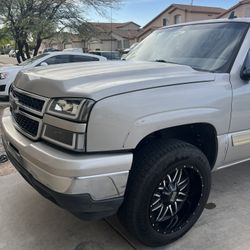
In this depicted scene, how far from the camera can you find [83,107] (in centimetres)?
231

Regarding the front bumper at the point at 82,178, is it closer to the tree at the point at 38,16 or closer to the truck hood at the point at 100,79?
the truck hood at the point at 100,79

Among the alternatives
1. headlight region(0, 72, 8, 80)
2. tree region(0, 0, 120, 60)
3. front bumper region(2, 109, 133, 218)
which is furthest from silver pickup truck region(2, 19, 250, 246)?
tree region(0, 0, 120, 60)

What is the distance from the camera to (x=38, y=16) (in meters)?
16.0

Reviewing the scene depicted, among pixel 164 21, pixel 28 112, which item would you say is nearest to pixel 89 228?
pixel 28 112

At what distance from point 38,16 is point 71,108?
14.9 meters

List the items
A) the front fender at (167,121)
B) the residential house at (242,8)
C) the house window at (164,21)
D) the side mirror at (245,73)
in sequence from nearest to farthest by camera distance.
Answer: the front fender at (167,121) → the side mirror at (245,73) → the residential house at (242,8) → the house window at (164,21)

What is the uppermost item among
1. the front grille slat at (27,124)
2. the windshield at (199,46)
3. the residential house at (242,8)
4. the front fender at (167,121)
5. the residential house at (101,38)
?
the residential house at (242,8)

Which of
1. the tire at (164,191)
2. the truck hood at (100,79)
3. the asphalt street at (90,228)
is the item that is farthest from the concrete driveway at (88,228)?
the truck hood at (100,79)

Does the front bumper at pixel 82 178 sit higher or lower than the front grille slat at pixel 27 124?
lower

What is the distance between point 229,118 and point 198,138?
1.05ft

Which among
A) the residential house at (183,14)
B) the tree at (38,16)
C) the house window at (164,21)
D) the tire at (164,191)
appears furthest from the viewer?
the house window at (164,21)

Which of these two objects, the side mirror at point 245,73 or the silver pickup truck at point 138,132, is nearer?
the silver pickup truck at point 138,132

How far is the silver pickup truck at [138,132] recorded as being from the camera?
233 cm

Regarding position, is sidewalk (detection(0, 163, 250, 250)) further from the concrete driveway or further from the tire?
the tire
